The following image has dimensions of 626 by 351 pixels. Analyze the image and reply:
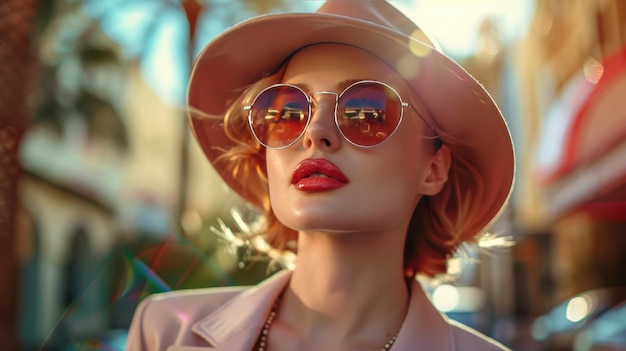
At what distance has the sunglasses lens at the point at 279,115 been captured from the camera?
2.07 m

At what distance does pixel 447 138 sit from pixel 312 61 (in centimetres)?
48

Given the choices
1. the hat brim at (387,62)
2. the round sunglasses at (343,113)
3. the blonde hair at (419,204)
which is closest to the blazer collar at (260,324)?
the blonde hair at (419,204)

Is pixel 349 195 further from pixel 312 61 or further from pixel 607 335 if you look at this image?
pixel 607 335

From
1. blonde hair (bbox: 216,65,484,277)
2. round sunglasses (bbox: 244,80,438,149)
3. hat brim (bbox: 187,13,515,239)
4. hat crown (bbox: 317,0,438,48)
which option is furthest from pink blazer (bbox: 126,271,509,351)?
hat crown (bbox: 317,0,438,48)

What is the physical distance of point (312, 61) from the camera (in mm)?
2205

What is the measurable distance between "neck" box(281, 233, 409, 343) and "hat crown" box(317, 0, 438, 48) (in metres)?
0.58

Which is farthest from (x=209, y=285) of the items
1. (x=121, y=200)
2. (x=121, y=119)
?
(x=121, y=200)

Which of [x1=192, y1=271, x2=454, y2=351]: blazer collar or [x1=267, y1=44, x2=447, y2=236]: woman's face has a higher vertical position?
[x1=267, y1=44, x2=447, y2=236]: woman's face

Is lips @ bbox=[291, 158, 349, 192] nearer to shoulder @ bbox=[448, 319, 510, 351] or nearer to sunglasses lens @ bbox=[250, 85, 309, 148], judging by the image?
sunglasses lens @ bbox=[250, 85, 309, 148]

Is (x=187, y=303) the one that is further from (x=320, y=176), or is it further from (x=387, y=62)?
(x=387, y=62)

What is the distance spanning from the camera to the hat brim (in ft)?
6.94

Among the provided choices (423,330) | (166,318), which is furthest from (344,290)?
(166,318)

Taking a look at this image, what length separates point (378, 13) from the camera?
7.48 feet

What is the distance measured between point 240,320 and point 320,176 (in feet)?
1.60
